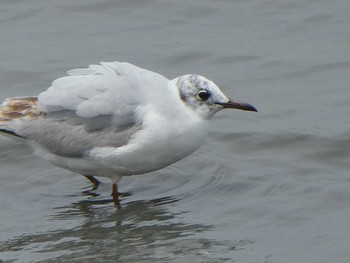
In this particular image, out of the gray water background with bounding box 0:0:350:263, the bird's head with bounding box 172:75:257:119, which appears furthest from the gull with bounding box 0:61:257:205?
the gray water background with bounding box 0:0:350:263

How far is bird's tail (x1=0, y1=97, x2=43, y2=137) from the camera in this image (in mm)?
8344

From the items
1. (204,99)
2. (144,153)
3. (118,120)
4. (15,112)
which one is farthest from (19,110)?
(204,99)

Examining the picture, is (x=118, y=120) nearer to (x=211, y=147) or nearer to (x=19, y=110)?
(x=19, y=110)

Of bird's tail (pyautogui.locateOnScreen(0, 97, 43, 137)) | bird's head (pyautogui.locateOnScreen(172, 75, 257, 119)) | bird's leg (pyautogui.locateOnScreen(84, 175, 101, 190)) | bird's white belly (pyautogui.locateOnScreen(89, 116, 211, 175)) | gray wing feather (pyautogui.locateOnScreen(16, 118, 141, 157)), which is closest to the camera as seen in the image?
bird's white belly (pyautogui.locateOnScreen(89, 116, 211, 175))

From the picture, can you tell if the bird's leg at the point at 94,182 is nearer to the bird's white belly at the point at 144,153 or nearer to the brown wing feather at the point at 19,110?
the bird's white belly at the point at 144,153

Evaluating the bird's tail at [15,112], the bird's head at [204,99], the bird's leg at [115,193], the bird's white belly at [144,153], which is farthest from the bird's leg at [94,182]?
the bird's head at [204,99]

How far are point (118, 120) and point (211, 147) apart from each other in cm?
156

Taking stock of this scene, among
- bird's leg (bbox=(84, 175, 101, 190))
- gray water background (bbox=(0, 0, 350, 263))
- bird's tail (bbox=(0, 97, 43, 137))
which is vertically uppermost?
bird's tail (bbox=(0, 97, 43, 137))

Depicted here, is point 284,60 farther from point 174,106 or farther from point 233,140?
point 174,106

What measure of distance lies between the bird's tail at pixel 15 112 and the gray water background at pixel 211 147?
53cm

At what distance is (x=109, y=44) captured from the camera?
12.1 metres

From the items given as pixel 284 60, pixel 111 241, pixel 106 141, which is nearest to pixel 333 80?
pixel 284 60

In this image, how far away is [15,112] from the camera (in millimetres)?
8422

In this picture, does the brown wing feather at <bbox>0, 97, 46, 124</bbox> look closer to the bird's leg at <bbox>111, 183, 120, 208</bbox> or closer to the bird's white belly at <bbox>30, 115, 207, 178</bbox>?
the bird's white belly at <bbox>30, 115, 207, 178</bbox>
